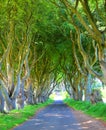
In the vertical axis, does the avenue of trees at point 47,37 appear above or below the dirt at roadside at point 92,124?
above

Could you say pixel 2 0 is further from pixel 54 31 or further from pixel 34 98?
pixel 34 98

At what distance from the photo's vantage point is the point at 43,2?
25.2m

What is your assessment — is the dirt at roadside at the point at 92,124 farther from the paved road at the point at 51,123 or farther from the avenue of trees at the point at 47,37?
the avenue of trees at the point at 47,37

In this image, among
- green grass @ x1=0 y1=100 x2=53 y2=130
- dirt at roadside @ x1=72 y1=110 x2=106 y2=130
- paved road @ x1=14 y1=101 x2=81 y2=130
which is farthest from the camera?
green grass @ x1=0 y1=100 x2=53 y2=130

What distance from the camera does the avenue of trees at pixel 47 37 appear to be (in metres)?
20.4

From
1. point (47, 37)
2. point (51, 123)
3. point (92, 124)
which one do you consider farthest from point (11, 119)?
point (47, 37)

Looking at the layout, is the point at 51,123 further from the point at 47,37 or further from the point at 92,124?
the point at 47,37

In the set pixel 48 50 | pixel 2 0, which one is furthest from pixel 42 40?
pixel 2 0

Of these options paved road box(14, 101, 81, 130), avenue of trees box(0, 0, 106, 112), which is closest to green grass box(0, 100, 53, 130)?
paved road box(14, 101, 81, 130)

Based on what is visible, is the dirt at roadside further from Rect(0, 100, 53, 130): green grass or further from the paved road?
Rect(0, 100, 53, 130): green grass

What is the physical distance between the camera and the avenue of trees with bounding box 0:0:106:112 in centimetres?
2036

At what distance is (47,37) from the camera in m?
36.2

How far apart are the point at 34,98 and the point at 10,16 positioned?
25513 mm

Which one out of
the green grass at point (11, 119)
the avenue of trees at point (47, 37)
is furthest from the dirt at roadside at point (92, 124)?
the green grass at point (11, 119)
